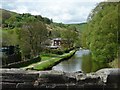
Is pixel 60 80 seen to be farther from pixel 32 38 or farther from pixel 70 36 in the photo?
pixel 70 36

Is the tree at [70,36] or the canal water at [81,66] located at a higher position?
the tree at [70,36]

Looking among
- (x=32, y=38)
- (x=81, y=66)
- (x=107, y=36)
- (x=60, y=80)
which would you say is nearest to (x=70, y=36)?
(x=32, y=38)

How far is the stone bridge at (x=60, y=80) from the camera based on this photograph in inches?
126

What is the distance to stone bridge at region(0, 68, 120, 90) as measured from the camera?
3211mm

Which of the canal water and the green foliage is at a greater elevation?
the green foliage

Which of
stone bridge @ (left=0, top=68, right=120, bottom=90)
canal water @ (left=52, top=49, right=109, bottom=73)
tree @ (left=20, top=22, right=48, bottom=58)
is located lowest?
canal water @ (left=52, top=49, right=109, bottom=73)

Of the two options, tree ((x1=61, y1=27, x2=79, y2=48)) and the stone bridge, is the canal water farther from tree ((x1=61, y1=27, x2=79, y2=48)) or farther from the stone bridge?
tree ((x1=61, y1=27, x2=79, y2=48))

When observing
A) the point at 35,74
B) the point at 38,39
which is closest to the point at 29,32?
the point at 38,39

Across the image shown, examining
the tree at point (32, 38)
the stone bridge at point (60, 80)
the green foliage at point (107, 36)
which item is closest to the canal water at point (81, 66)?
the green foliage at point (107, 36)

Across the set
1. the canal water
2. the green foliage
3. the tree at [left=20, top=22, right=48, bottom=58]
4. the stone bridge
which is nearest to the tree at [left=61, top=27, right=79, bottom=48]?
the canal water

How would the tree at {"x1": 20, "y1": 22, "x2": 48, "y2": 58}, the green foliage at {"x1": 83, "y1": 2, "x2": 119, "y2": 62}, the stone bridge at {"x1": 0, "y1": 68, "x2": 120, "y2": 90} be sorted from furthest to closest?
the tree at {"x1": 20, "y1": 22, "x2": 48, "y2": 58} → the green foliage at {"x1": 83, "y1": 2, "x2": 119, "y2": 62} → the stone bridge at {"x1": 0, "y1": 68, "x2": 120, "y2": 90}

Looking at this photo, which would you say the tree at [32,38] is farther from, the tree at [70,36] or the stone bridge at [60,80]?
the tree at [70,36]

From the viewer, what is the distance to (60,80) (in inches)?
128

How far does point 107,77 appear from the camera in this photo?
3207 mm
